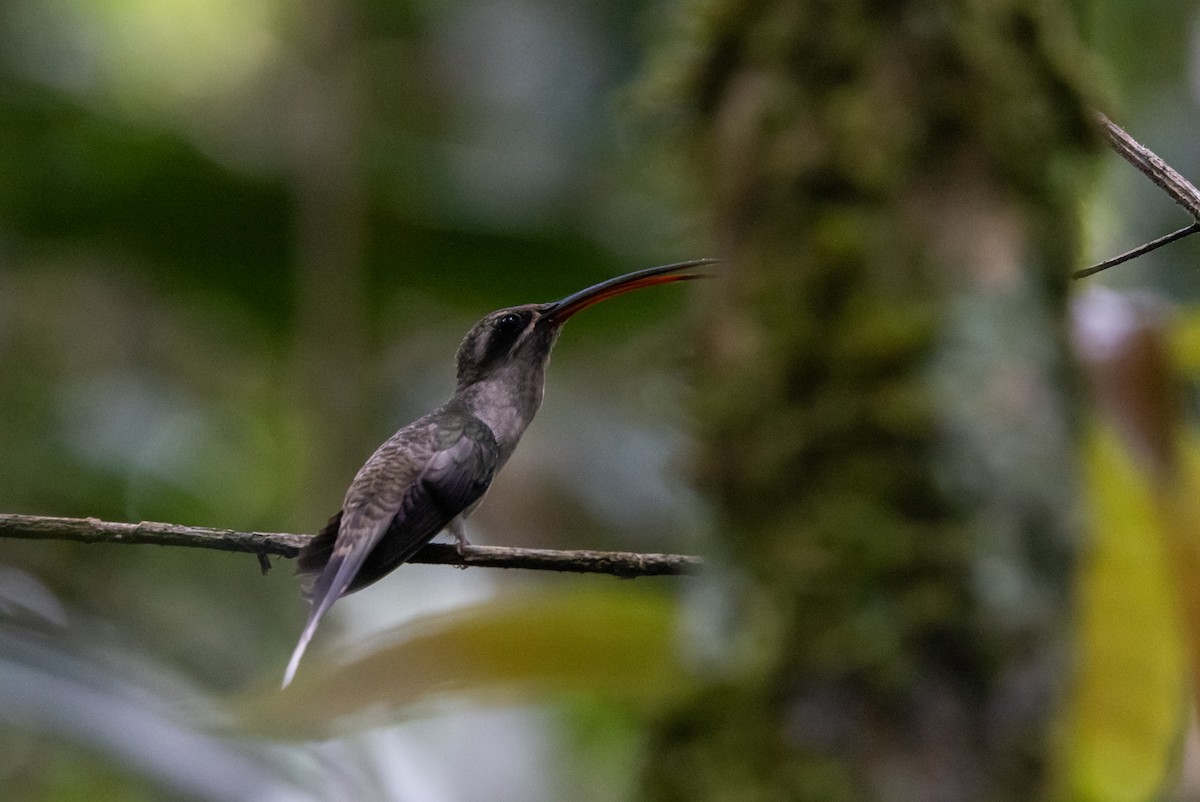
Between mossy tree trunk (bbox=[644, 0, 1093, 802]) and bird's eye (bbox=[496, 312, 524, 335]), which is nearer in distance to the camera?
mossy tree trunk (bbox=[644, 0, 1093, 802])

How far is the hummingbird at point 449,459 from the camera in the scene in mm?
2164

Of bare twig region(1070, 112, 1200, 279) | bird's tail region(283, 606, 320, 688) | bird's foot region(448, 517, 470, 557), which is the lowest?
bird's tail region(283, 606, 320, 688)

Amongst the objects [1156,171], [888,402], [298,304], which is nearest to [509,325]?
[1156,171]

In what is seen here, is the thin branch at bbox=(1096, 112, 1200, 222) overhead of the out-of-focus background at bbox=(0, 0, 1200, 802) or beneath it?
beneath

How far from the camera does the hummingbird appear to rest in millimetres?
2164

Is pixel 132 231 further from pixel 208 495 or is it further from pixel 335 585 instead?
pixel 335 585

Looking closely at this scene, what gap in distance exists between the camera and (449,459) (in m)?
2.71

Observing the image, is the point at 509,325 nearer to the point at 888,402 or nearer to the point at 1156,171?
the point at 1156,171

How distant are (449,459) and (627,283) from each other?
53 cm

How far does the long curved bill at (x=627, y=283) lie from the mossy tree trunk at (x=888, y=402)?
0.14 metres

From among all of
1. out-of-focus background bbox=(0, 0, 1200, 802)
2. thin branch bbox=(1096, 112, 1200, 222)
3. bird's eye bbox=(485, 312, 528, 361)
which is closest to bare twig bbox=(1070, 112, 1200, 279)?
thin branch bbox=(1096, 112, 1200, 222)

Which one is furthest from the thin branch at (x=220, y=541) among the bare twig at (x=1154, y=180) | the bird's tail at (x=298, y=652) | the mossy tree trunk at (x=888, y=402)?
the bare twig at (x=1154, y=180)

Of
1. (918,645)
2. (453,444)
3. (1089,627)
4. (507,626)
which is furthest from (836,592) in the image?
(453,444)

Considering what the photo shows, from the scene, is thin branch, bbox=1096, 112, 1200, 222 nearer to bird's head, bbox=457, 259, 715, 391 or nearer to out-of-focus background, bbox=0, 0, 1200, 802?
out-of-focus background, bbox=0, 0, 1200, 802
